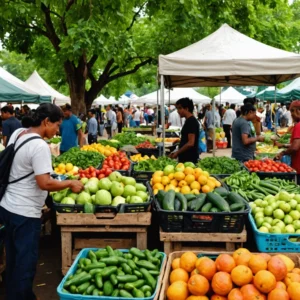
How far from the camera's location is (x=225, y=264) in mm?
3146

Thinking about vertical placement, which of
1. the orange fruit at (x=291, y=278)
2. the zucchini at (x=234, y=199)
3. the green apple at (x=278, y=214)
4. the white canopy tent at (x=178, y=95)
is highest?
the white canopy tent at (x=178, y=95)

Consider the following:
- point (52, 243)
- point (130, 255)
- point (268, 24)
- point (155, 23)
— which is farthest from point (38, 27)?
point (130, 255)

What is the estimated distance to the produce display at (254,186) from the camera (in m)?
5.28

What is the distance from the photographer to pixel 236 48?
755 centimetres

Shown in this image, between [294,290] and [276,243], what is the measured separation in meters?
1.15

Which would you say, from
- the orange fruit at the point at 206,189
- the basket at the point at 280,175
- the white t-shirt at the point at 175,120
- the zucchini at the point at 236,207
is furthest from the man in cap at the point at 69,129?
the white t-shirt at the point at 175,120

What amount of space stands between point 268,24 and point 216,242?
41.4 feet

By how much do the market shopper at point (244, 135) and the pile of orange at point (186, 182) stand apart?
6.20 ft

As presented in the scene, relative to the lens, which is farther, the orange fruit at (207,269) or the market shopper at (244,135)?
the market shopper at (244,135)

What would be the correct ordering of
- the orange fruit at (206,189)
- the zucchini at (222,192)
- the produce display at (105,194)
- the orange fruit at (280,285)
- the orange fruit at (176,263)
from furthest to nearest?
the orange fruit at (206,189)
the zucchini at (222,192)
the produce display at (105,194)
the orange fruit at (176,263)
the orange fruit at (280,285)

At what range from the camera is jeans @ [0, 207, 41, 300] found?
147 inches

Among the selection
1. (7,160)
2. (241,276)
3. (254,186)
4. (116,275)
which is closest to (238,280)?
(241,276)

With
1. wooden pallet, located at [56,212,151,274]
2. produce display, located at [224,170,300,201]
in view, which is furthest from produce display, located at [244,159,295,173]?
wooden pallet, located at [56,212,151,274]

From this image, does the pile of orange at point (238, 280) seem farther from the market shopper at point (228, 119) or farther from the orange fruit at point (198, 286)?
the market shopper at point (228, 119)
